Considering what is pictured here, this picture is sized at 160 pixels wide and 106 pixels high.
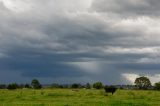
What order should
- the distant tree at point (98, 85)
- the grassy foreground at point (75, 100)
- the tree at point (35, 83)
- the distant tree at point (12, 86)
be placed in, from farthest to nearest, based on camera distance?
the tree at point (35, 83), the distant tree at point (98, 85), the distant tree at point (12, 86), the grassy foreground at point (75, 100)

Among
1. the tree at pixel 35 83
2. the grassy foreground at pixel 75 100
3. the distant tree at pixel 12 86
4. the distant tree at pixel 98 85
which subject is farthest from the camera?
the tree at pixel 35 83

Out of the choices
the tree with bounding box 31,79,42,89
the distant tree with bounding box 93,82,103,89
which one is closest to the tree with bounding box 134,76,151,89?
the distant tree with bounding box 93,82,103,89

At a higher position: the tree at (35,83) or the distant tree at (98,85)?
the tree at (35,83)

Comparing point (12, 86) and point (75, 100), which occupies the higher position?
point (12, 86)

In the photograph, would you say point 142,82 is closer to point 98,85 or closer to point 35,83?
point 98,85

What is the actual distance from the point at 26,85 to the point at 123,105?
85.6 metres

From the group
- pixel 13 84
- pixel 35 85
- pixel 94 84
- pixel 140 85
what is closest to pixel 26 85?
pixel 35 85

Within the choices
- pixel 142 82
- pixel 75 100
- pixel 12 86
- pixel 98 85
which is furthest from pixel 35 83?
pixel 75 100

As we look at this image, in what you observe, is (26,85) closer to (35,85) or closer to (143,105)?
(35,85)

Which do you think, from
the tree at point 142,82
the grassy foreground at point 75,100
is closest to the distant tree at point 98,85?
the tree at point 142,82

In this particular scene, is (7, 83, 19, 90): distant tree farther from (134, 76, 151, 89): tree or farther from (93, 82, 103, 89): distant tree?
(134, 76, 151, 89): tree

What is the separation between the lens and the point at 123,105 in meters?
31.2

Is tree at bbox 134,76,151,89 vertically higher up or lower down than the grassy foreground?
higher up

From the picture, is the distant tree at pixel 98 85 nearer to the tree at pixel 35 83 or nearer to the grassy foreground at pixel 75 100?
the tree at pixel 35 83
